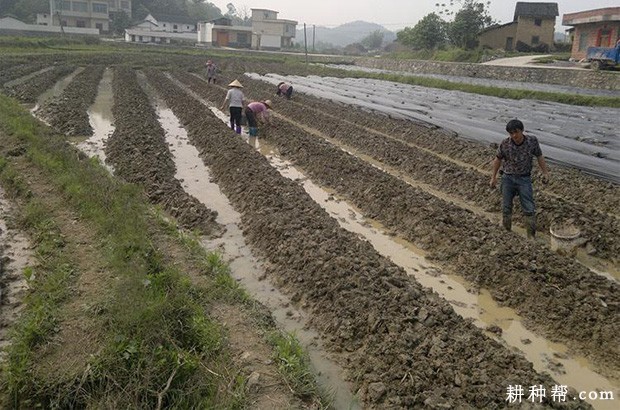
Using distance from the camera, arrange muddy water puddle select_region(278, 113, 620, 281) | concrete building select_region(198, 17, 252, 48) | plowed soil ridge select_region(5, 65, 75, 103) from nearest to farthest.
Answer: muddy water puddle select_region(278, 113, 620, 281) → plowed soil ridge select_region(5, 65, 75, 103) → concrete building select_region(198, 17, 252, 48)

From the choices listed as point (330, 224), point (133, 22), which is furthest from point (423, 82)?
point (133, 22)

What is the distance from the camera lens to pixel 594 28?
31906 mm

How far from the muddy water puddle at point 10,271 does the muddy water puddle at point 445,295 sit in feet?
7.66

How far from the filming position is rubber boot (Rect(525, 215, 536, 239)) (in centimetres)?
→ 675

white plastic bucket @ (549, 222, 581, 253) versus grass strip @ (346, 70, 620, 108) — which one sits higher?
grass strip @ (346, 70, 620, 108)

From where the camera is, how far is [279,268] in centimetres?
589

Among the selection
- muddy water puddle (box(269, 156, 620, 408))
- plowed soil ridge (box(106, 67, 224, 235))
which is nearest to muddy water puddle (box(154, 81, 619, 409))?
muddy water puddle (box(269, 156, 620, 408))

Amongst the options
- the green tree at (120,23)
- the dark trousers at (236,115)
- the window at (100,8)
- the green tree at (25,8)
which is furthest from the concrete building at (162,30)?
the dark trousers at (236,115)

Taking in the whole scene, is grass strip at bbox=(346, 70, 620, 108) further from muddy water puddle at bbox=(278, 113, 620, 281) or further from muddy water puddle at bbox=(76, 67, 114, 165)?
muddy water puddle at bbox=(76, 67, 114, 165)

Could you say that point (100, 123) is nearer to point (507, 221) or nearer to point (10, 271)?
point (10, 271)

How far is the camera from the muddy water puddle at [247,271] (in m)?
4.10

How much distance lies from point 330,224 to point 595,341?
3.50 meters

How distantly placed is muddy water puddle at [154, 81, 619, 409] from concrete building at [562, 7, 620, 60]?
30.8 m

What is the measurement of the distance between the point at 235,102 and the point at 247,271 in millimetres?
7599
